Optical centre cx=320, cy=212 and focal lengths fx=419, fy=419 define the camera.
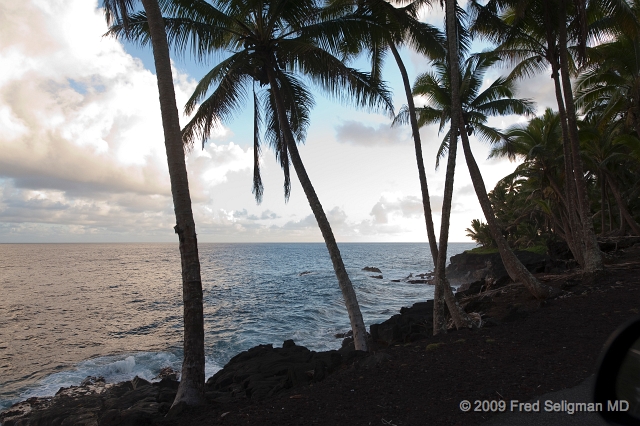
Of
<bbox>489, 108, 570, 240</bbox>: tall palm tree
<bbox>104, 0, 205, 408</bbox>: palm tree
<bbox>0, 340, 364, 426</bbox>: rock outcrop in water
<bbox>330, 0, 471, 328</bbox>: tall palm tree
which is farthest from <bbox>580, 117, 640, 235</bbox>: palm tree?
<bbox>104, 0, 205, 408</bbox>: palm tree

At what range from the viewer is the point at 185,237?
21.7 ft

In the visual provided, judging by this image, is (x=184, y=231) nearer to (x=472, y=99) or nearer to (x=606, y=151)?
(x=472, y=99)

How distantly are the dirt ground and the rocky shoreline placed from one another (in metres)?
0.53

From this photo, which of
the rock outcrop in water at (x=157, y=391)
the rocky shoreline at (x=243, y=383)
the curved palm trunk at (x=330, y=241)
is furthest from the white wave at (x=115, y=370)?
the curved palm trunk at (x=330, y=241)

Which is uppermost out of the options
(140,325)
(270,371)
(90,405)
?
(270,371)

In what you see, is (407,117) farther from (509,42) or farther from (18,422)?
(18,422)

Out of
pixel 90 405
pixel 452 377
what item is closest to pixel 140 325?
pixel 90 405

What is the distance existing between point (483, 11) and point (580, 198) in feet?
20.1

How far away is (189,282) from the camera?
21.6 feet

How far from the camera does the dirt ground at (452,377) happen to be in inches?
196

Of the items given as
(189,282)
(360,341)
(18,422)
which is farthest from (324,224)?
(18,422)

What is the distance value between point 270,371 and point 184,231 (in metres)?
4.99

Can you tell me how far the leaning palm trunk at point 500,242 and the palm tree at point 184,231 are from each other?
778cm

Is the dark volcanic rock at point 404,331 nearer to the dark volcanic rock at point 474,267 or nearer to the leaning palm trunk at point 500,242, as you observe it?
the leaning palm trunk at point 500,242
